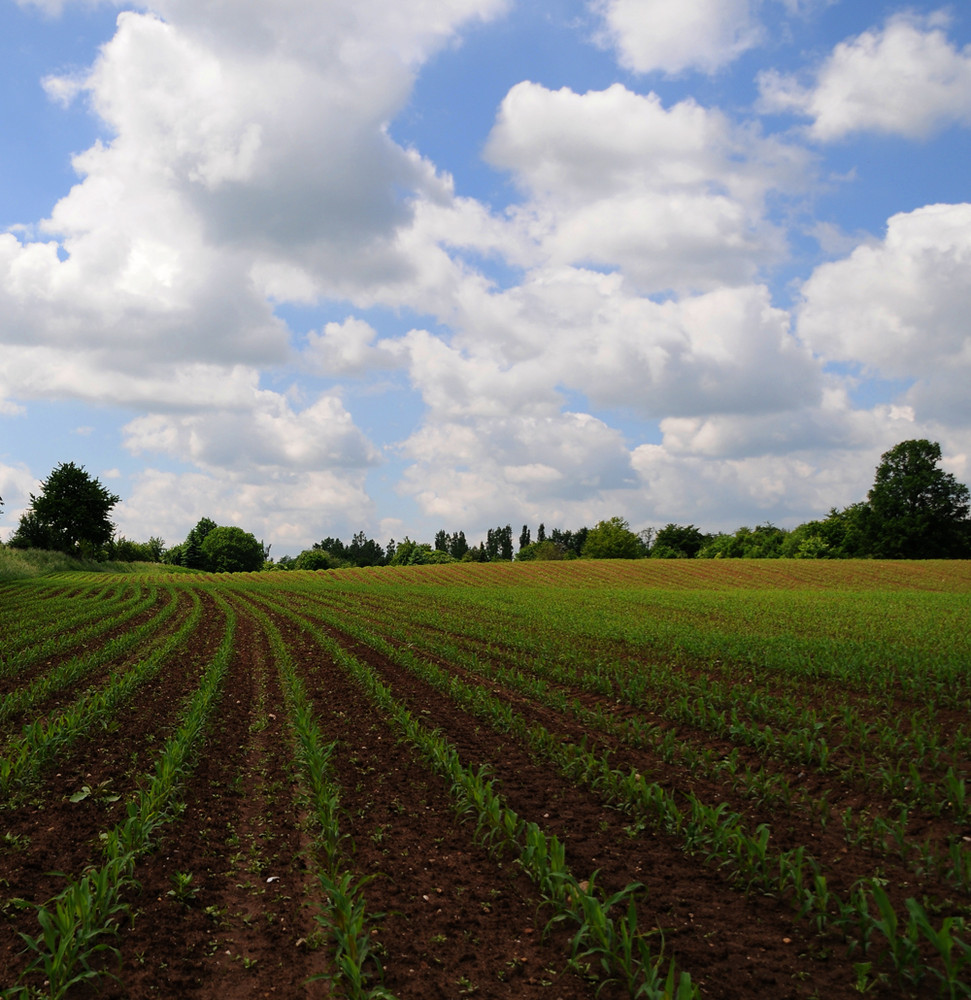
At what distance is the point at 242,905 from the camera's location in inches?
196

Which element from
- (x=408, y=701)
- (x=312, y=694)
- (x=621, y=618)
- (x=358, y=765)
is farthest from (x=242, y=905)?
(x=621, y=618)

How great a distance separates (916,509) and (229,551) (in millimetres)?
115649

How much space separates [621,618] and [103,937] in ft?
73.4

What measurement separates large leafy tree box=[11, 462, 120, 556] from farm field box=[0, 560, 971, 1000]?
248ft

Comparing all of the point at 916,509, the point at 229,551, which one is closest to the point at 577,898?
the point at 916,509

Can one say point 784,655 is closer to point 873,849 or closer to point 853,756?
point 853,756

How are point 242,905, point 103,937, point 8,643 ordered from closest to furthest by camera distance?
point 103,937 < point 242,905 < point 8,643

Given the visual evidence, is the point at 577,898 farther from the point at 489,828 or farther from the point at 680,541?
the point at 680,541

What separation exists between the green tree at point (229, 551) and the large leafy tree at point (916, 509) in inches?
4333

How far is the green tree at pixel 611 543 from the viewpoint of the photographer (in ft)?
349

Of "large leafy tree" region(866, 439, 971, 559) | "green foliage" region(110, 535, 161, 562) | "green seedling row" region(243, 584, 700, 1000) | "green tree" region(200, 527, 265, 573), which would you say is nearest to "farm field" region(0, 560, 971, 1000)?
"green seedling row" region(243, 584, 700, 1000)

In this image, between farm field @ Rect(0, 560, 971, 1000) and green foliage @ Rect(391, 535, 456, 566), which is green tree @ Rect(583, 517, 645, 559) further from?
farm field @ Rect(0, 560, 971, 1000)

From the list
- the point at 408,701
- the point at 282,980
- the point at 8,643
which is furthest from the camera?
the point at 8,643

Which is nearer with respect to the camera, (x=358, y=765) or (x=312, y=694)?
(x=358, y=765)
